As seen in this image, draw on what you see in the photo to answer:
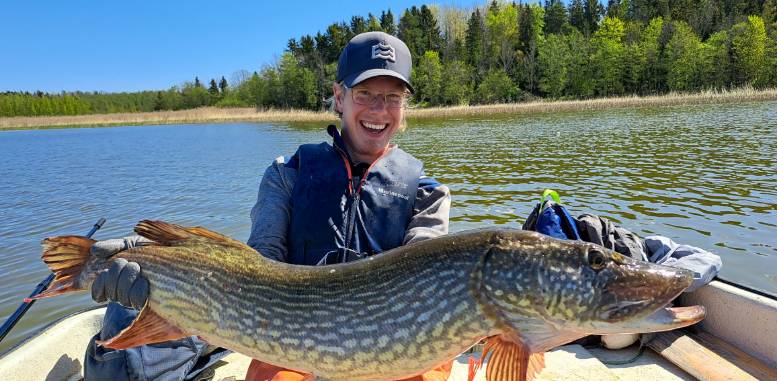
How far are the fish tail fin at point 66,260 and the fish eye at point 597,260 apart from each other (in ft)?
7.71

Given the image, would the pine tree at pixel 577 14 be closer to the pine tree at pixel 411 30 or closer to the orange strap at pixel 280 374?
the pine tree at pixel 411 30

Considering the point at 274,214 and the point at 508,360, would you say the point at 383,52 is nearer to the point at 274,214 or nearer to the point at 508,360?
the point at 274,214

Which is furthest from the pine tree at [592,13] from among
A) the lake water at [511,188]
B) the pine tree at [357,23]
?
the lake water at [511,188]

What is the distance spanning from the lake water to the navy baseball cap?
4.71 m

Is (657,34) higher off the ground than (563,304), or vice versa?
(657,34)

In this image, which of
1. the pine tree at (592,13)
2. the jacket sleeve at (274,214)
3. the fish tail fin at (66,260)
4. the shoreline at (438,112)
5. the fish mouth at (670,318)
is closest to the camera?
the fish mouth at (670,318)

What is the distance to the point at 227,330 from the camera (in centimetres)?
212

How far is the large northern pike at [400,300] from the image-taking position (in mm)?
1813

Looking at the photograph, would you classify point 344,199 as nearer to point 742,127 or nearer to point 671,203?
point 671,203

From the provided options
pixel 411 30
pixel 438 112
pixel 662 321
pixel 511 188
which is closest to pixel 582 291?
pixel 662 321

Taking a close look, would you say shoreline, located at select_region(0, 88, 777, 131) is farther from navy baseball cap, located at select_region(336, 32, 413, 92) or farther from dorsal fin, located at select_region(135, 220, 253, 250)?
dorsal fin, located at select_region(135, 220, 253, 250)

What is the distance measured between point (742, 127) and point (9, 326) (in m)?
23.3

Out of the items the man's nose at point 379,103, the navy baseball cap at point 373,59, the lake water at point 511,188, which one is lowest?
the lake water at point 511,188

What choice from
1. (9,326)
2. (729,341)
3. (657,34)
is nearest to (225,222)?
(9,326)
